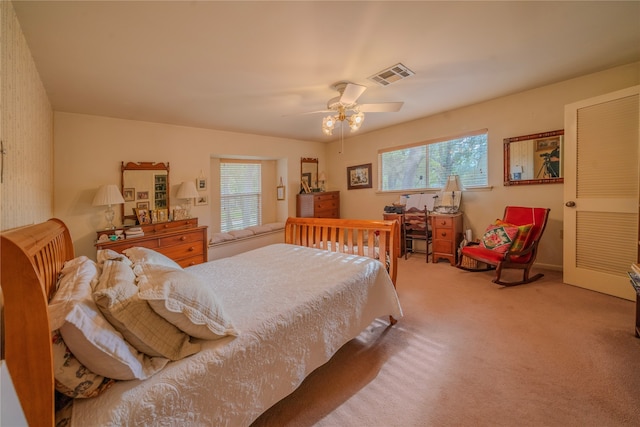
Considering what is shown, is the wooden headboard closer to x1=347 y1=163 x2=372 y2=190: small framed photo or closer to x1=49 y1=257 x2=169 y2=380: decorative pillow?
x1=49 y1=257 x2=169 y2=380: decorative pillow

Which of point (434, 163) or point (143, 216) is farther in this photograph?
point (434, 163)

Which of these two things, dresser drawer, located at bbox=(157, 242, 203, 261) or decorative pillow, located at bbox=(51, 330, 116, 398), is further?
dresser drawer, located at bbox=(157, 242, 203, 261)

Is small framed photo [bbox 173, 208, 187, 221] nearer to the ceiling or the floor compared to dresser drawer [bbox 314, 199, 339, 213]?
nearer to the floor

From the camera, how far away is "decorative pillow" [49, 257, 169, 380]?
31.6 inches

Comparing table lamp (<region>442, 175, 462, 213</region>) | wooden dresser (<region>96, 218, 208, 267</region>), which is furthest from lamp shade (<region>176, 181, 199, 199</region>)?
table lamp (<region>442, 175, 462, 213</region>)

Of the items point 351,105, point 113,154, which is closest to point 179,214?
point 113,154

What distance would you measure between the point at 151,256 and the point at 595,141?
433cm

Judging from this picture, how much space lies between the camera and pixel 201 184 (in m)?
4.26

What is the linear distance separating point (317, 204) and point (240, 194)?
1.62 meters

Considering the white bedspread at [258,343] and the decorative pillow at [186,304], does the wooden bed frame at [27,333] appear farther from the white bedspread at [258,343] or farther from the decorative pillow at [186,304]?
the decorative pillow at [186,304]

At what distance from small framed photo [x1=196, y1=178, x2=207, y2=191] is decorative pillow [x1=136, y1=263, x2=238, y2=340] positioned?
3297 mm

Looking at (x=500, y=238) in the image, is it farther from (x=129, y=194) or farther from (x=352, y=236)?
(x=129, y=194)

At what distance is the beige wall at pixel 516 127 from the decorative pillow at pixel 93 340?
436 centimetres

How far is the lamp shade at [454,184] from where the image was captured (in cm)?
397
